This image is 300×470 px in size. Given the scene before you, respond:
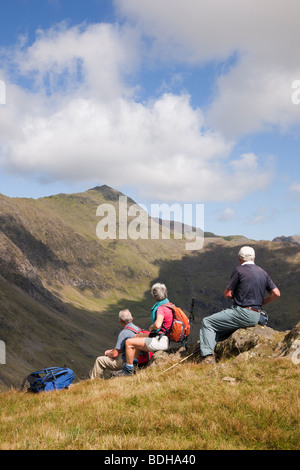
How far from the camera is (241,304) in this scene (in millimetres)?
9258

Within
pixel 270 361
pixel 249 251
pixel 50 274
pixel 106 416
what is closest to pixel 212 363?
pixel 270 361

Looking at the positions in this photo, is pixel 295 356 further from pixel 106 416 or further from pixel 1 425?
pixel 1 425

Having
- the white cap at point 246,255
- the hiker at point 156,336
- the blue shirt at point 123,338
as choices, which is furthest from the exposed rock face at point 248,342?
the blue shirt at point 123,338

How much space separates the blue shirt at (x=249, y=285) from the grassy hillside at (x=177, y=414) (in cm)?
160

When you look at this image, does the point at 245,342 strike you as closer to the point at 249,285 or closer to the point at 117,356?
the point at 249,285

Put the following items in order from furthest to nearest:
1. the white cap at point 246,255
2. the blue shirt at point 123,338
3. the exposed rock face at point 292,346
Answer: the blue shirt at point 123,338
the white cap at point 246,255
the exposed rock face at point 292,346

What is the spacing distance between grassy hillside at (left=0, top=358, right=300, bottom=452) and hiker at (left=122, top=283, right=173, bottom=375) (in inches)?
66.9

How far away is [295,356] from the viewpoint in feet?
25.2

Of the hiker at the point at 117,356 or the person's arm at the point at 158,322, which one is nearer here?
the person's arm at the point at 158,322

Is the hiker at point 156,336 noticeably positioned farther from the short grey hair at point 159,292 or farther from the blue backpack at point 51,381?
the blue backpack at point 51,381

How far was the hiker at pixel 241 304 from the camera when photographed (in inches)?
360

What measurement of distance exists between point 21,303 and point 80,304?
77.1m

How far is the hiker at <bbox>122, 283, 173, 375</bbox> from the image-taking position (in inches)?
385

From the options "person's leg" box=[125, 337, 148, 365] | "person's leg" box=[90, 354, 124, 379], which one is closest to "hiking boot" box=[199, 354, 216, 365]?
"person's leg" box=[125, 337, 148, 365]
